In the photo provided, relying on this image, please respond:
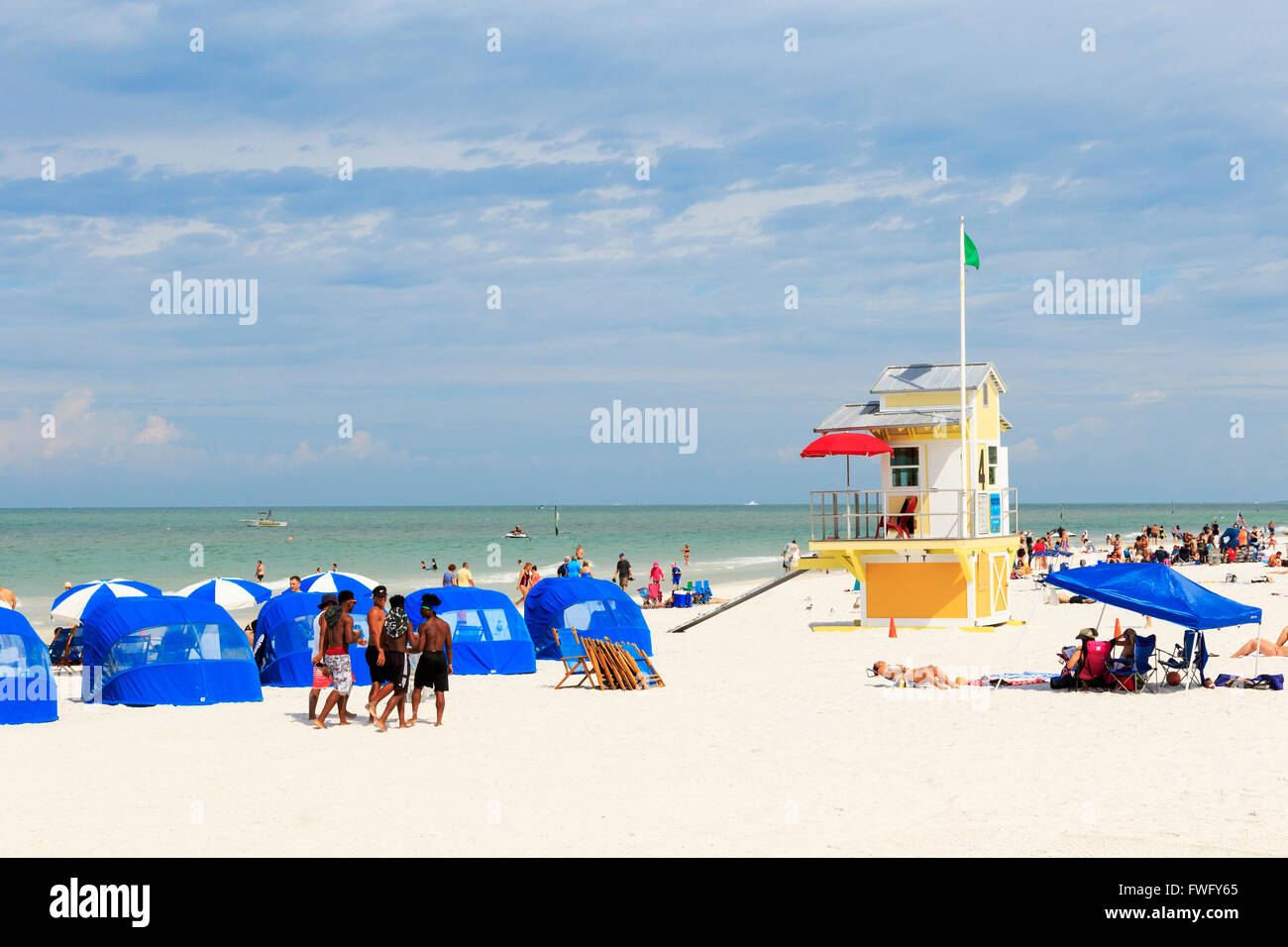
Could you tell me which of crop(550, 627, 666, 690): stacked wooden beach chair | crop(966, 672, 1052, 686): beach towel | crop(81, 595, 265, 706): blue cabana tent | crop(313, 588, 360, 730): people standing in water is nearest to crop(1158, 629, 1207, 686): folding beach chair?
crop(966, 672, 1052, 686): beach towel

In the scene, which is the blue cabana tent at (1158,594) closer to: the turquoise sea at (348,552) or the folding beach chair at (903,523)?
the folding beach chair at (903,523)

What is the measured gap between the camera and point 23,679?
44.4 feet

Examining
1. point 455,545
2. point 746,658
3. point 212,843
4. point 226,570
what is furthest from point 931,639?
point 455,545

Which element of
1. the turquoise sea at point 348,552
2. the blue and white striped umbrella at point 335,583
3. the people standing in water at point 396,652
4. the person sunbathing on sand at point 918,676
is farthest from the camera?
the turquoise sea at point 348,552

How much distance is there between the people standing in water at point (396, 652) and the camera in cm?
1307

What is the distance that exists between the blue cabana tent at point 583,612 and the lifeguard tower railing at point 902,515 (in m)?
4.77

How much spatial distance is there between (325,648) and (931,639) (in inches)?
475

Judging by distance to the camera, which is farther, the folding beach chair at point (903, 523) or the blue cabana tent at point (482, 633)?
the folding beach chair at point (903, 523)

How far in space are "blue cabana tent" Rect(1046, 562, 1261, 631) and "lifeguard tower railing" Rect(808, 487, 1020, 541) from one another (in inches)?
277

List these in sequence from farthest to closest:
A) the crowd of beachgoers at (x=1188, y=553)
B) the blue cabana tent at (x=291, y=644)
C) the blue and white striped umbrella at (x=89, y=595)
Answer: the crowd of beachgoers at (x=1188, y=553) → the blue and white striped umbrella at (x=89, y=595) → the blue cabana tent at (x=291, y=644)

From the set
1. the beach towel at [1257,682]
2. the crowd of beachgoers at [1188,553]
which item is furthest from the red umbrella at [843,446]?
the crowd of beachgoers at [1188,553]

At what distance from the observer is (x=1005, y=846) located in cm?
816

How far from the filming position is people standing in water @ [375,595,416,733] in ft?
42.9

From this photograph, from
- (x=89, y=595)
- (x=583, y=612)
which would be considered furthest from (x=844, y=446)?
(x=89, y=595)
